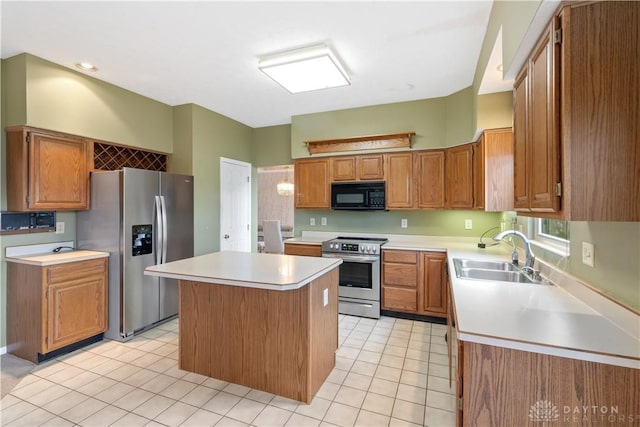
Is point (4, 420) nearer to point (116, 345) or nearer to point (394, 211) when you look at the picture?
point (116, 345)

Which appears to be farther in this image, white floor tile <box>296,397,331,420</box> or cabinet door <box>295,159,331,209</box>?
cabinet door <box>295,159,331,209</box>

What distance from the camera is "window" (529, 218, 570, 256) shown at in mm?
1987

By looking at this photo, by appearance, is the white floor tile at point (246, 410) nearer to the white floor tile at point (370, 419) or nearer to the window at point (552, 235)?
the white floor tile at point (370, 419)

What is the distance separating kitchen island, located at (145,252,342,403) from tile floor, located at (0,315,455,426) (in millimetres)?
115

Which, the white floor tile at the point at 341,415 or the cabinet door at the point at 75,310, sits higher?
the cabinet door at the point at 75,310

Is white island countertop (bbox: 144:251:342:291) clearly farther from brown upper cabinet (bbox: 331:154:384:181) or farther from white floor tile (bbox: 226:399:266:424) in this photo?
brown upper cabinet (bbox: 331:154:384:181)

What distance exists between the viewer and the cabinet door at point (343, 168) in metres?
4.14

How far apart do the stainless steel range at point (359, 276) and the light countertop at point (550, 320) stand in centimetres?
171

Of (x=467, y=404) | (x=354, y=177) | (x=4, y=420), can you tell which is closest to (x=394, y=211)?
(x=354, y=177)

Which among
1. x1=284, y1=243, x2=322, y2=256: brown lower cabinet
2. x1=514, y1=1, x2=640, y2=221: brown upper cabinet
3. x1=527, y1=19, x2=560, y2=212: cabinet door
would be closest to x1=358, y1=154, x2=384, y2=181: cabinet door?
x1=284, y1=243, x2=322, y2=256: brown lower cabinet

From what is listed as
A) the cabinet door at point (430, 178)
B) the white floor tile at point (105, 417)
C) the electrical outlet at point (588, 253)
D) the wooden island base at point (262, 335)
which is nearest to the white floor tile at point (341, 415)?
the wooden island base at point (262, 335)

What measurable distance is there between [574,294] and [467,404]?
1.01 metres

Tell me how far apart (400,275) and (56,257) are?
354 centimetres

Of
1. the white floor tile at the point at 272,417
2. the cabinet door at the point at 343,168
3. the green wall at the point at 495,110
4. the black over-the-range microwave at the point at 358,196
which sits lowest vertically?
the white floor tile at the point at 272,417
